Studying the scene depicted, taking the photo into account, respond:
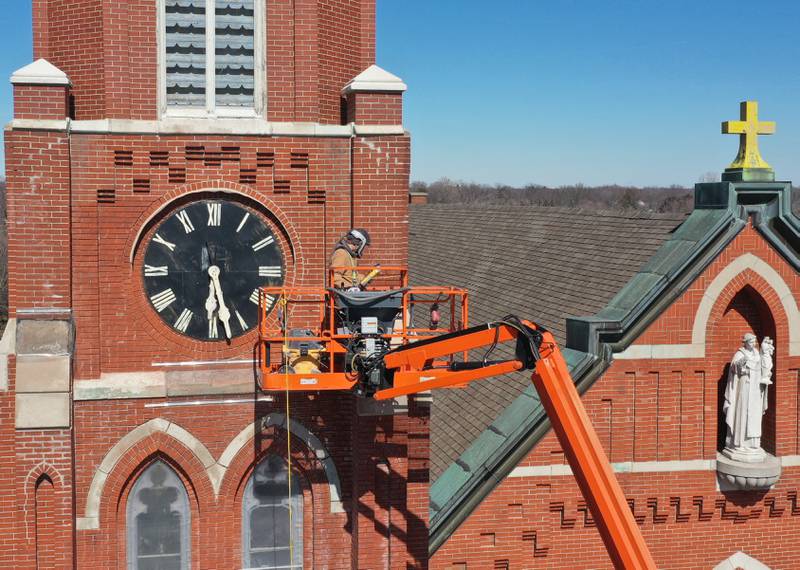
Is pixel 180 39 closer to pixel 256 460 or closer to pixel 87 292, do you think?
pixel 87 292

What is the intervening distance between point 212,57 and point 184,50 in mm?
445

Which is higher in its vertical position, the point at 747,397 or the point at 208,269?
the point at 208,269

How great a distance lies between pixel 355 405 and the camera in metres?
16.5

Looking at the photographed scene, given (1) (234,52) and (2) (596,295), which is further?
(2) (596,295)

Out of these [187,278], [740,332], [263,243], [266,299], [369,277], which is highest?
[263,243]

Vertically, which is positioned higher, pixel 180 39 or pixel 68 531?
pixel 180 39

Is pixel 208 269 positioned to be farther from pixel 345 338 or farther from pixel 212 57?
pixel 212 57

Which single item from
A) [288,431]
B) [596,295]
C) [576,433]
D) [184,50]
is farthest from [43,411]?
[596,295]

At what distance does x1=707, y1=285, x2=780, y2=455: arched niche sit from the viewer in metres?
17.5

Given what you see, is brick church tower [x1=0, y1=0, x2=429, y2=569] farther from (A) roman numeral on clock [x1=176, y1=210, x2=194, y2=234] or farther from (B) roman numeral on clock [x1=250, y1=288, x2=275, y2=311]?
(B) roman numeral on clock [x1=250, y1=288, x2=275, y2=311]

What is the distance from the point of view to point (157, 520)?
16.5m

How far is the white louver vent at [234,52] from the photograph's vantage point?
16.5 metres

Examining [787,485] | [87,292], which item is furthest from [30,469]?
[787,485]

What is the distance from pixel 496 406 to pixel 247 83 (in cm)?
701
